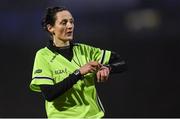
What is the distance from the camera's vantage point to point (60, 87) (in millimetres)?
1712

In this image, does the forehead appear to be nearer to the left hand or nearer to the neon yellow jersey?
the neon yellow jersey

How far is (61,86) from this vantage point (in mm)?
1712

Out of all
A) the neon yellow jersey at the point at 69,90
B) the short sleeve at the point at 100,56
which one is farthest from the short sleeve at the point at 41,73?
the short sleeve at the point at 100,56

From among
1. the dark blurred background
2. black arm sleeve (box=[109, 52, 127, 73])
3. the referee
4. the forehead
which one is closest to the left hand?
the referee

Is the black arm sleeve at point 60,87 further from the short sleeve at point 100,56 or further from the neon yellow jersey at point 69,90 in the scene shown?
the short sleeve at point 100,56

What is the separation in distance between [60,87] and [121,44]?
1269mm

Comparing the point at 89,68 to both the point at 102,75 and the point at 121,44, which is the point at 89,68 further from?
the point at 121,44

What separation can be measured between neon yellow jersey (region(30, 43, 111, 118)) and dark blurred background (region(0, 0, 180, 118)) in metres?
1.11

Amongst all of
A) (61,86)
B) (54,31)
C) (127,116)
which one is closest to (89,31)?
(127,116)

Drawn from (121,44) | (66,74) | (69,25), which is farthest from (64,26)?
(121,44)

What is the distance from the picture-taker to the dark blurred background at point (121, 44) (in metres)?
2.93

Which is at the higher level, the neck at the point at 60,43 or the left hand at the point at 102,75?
the neck at the point at 60,43

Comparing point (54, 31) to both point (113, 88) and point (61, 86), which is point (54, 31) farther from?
point (113, 88)

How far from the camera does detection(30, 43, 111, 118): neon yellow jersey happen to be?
5.84 feet
